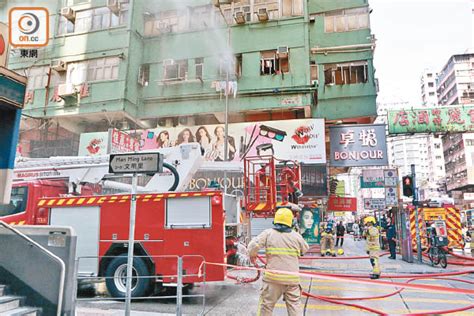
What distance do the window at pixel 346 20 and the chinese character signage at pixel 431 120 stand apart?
18.9ft

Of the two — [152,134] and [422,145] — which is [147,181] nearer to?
[152,134]

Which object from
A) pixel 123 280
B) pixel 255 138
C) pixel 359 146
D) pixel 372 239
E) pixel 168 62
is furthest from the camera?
pixel 168 62

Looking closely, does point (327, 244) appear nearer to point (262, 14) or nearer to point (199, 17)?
point (262, 14)

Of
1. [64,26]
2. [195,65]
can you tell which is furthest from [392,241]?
[64,26]

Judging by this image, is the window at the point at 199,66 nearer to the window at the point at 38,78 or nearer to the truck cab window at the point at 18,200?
the window at the point at 38,78

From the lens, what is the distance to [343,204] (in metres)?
25.1

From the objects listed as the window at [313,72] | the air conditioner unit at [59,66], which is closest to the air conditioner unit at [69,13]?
the air conditioner unit at [59,66]

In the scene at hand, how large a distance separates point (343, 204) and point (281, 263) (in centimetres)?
2155

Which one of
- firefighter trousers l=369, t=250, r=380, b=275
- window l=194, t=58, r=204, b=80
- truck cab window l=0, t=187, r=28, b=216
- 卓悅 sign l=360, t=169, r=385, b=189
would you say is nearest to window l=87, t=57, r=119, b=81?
window l=194, t=58, r=204, b=80

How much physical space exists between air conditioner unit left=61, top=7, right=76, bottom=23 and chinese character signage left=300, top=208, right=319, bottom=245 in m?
18.7

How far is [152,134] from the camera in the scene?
70.8ft

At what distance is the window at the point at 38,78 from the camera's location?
22.4 metres

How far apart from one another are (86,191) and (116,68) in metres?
13.9

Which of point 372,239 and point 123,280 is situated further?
point 372,239
